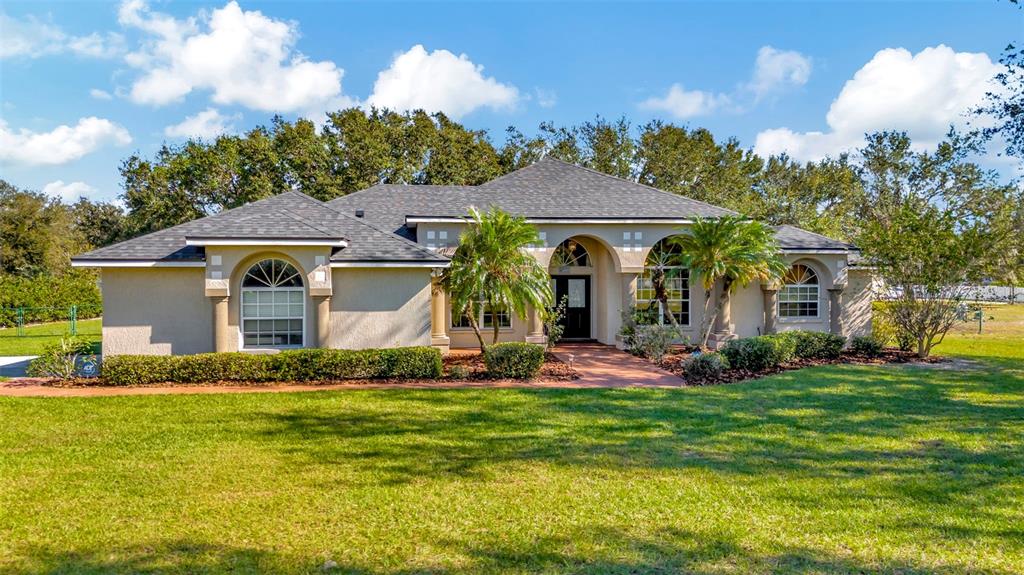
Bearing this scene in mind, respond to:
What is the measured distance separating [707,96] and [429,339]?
2188 cm

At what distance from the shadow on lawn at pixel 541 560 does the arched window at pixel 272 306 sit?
9645 mm

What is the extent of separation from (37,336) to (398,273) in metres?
20.9

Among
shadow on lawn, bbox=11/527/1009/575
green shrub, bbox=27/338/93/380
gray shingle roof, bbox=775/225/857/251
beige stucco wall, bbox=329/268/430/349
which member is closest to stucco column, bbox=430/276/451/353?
beige stucco wall, bbox=329/268/430/349

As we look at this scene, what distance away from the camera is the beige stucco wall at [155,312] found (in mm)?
13383

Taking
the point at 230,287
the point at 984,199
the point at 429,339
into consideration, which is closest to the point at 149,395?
the point at 230,287

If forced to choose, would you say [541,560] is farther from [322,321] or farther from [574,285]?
[574,285]

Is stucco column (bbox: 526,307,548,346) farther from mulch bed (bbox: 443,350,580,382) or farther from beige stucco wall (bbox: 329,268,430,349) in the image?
beige stucco wall (bbox: 329,268,430,349)

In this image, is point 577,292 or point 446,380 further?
point 577,292

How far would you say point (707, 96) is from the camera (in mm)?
28172

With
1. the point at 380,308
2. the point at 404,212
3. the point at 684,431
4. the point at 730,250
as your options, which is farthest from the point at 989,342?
the point at 380,308

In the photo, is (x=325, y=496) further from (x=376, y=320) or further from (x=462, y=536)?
(x=376, y=320)

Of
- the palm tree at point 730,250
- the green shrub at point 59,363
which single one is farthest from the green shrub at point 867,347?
the green shrub at point 59,363

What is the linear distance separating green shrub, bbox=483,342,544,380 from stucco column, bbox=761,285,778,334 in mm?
9689

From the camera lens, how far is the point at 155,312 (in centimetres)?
1362
